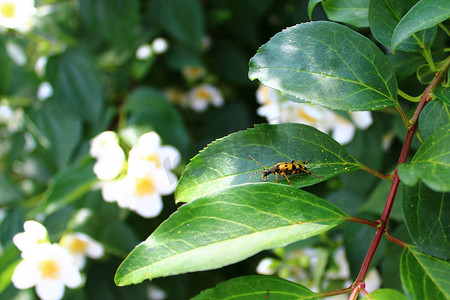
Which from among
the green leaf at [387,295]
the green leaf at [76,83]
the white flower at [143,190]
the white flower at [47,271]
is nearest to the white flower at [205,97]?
the green leaf at [76,83]

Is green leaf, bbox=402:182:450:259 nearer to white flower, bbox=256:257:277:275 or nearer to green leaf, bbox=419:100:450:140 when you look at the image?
green leaf, bbox=419:100:450:140

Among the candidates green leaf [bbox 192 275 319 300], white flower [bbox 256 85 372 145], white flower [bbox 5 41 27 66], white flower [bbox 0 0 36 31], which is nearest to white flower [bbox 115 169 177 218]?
white flower [bbox 256 85 372 145]

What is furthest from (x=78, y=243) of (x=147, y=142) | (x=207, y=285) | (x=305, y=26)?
(x=305, y=26)

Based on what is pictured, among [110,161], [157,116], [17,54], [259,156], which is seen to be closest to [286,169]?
[259,156]

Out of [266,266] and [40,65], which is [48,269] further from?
[40,65]

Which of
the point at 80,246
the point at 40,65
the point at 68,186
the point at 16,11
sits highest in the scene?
the point at 16,11

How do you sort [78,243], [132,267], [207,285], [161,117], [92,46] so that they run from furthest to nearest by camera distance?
1. [92,46]
2. [207,285]
3. [161,117]
4. [78,243]
5. [132,267]

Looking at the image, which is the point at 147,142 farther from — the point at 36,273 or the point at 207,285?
the point at 207,285
